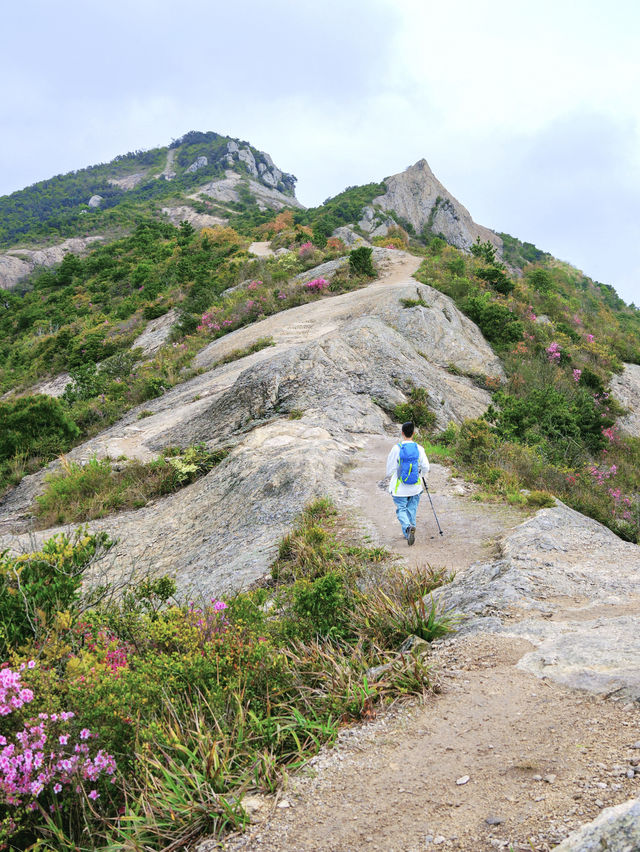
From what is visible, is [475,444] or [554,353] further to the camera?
[554,353]

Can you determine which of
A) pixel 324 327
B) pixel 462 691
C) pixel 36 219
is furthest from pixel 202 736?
pixel 36 219

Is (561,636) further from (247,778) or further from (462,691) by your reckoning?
(247,778)

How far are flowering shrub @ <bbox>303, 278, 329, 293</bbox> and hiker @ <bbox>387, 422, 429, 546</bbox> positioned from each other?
60.7 feet

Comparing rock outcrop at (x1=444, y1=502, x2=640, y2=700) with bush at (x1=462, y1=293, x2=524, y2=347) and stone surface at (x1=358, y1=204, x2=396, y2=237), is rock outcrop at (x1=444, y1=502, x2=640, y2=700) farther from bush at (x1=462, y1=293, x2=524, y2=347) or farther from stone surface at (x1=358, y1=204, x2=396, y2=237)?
stone surface at (x1=358, y1=204, x2=396, y2=237)

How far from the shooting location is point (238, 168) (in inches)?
4126

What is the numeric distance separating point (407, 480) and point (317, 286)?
19.1m

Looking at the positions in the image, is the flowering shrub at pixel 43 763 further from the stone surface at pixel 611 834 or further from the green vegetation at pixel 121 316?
the green vegetation at pixel 121 316

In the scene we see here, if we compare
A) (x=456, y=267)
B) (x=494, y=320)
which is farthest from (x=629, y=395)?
(x=456, y=267)

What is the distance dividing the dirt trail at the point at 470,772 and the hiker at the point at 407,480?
3.22 m

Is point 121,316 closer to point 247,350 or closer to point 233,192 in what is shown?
point 247,350

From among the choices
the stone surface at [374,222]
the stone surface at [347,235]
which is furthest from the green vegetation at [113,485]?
the stone surface at [374,222]

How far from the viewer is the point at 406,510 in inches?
273

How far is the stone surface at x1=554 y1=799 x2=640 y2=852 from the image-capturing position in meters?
1.68

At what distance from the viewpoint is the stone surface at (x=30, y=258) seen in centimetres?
5475
